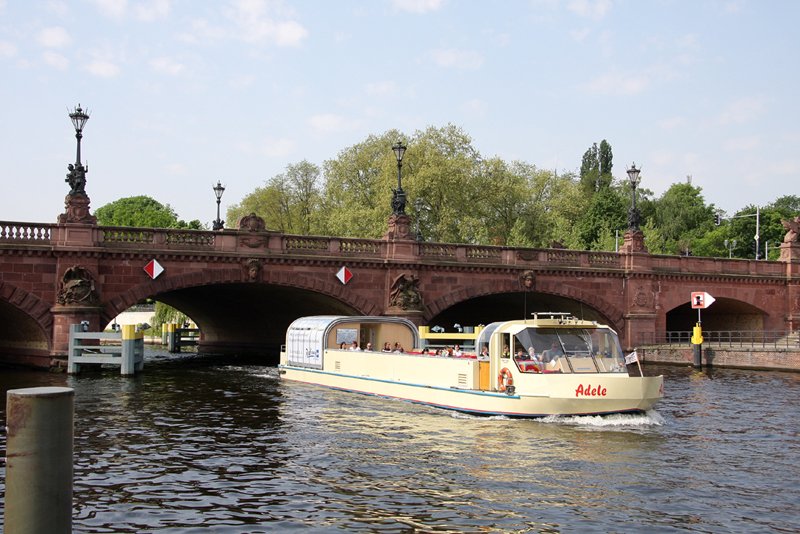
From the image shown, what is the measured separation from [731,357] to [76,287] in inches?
1305

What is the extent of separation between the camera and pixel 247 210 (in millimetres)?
91688

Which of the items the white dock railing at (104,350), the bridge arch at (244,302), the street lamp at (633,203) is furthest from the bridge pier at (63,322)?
the street lamp at (633,203)

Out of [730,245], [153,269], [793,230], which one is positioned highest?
[730,245]

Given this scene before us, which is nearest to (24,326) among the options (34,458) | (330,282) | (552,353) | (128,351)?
(128,351)

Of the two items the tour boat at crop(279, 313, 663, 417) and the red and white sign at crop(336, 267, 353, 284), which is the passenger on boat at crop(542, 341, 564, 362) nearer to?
the tour boat at crop(279, 313, 663, 417)

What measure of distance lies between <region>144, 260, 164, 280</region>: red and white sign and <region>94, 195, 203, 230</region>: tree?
65.6 m

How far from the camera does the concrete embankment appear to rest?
44312mm

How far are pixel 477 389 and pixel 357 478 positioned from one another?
964cm

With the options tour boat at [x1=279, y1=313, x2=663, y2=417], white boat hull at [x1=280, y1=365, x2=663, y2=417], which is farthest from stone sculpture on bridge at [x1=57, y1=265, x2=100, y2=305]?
white boat hull at [x1=280, y1=365, x2=663, y2=417]

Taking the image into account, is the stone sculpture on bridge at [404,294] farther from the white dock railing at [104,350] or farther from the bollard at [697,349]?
the bollard at [697,349]

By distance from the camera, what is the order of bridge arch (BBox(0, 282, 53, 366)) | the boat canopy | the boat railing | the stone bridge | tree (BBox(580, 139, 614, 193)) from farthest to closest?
1. tree (BBox(580, 139, 614, 193))
2. the boat railing
3. the stone bridge
4. bridge arch (BBox(0, 282, 53, 366))
5. the boat canopy

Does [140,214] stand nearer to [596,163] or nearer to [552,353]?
[596,163]

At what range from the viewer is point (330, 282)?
45.5 meters

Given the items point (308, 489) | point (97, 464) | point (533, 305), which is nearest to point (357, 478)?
point (308, 489)
